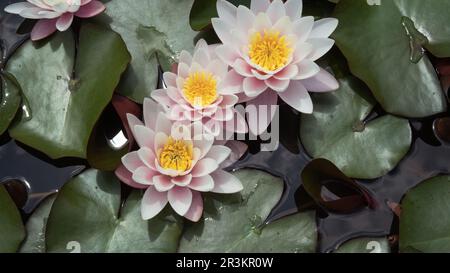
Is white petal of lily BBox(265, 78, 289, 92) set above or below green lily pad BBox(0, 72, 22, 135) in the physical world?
above

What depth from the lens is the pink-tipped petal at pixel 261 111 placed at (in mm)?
1913

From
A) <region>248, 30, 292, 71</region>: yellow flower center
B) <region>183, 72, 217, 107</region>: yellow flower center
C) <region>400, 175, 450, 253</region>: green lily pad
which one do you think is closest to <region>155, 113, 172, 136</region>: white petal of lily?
<region>183, 72, 217, 107</region>: yellow flower center

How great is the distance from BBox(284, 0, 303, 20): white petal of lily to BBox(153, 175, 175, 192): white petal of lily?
71 centimetres

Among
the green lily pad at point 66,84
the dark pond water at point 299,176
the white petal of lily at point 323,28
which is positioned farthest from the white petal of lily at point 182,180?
the white petal of lily at point 323,28

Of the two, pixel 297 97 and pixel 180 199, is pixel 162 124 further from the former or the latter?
pixel 297 97

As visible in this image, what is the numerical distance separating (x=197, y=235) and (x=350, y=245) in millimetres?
514

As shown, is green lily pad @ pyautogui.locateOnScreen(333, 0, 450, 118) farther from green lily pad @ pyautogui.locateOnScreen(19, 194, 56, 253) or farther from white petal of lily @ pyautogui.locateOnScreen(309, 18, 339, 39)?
green lily pad @ pyautogui.locateOnScreen(19, 194, 56, 253)

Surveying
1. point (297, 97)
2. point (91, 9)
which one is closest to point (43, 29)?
point (91, 9)

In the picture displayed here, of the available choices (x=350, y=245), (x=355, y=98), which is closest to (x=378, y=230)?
(x=350, y=245)

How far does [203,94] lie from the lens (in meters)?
1.89

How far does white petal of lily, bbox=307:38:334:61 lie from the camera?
1883 mm

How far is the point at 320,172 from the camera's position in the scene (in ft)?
6.17

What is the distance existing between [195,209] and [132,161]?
26 centimetres

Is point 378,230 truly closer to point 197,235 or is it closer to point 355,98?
point 355,98
